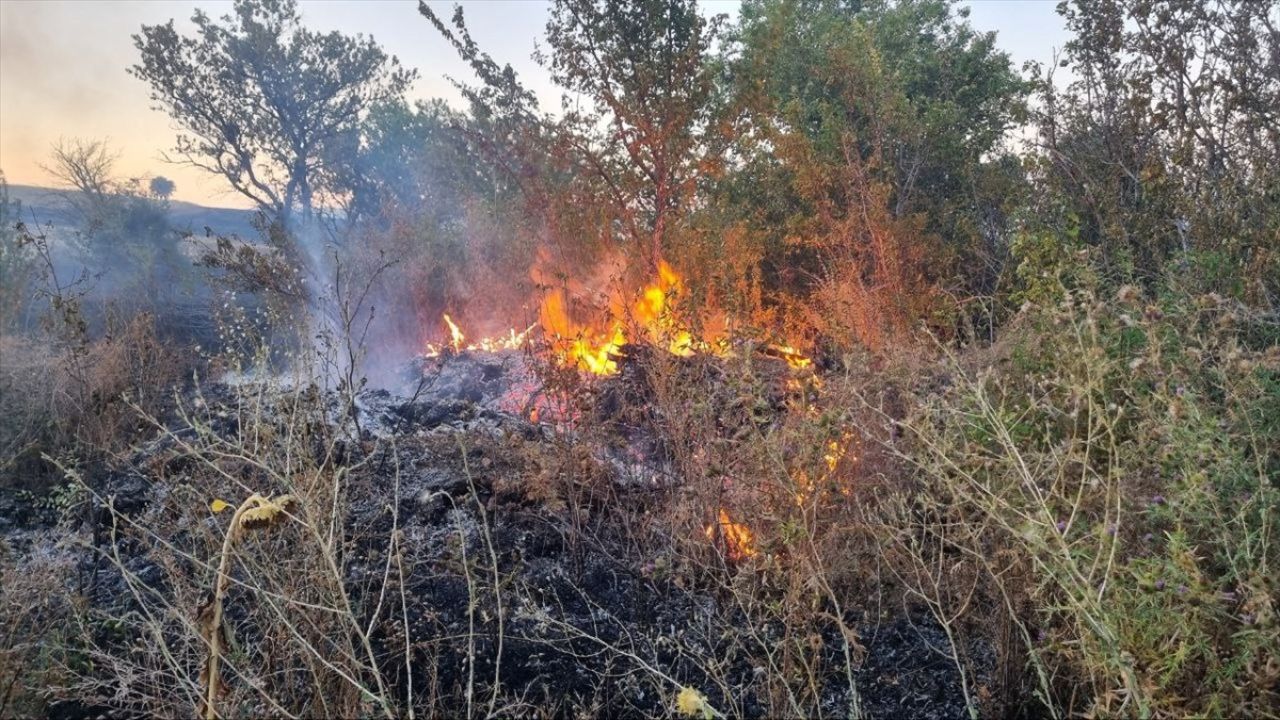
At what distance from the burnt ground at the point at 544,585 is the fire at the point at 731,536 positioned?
9cm

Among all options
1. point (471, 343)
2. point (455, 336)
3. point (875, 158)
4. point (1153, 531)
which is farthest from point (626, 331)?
point (875, 158)

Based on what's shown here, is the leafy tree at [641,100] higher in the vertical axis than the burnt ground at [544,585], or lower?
higher

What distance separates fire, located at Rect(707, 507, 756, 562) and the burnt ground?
95 mm

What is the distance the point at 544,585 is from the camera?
370 cm

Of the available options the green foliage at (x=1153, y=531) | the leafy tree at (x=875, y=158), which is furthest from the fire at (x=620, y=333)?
the leafy tree at (x=875, y=158)

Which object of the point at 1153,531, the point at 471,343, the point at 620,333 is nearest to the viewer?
the point at 1153,531

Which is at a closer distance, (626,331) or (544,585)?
(544,585)

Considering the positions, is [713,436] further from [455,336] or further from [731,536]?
[455,336]

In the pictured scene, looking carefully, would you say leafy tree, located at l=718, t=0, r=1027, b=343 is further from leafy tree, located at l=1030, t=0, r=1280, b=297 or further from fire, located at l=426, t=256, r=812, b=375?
fire, located at l=426, t=256, r=812, b=375

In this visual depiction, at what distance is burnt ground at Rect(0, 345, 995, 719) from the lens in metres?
2.88

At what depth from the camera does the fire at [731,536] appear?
3438 mm

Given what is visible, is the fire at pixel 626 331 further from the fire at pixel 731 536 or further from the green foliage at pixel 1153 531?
the green foliage at pixel 1153 531

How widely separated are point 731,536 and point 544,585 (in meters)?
0.94

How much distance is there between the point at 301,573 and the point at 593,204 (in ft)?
18.9
